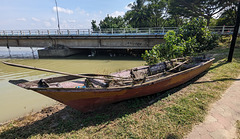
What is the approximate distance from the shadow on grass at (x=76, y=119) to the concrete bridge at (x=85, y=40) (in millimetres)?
13159

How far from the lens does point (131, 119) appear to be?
335cm

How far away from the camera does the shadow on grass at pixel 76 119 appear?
3244 mm

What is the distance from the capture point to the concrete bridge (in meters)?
16.6

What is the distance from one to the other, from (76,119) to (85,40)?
1655 cm

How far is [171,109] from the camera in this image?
140 inches

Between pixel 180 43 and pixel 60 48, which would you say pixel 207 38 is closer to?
pixel 180 43

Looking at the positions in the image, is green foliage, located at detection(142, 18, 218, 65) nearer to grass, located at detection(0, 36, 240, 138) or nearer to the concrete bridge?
grass, located at detection(0, 36, 240, 138)

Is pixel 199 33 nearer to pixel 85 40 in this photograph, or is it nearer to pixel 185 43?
pixel 185 43

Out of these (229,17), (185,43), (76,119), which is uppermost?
(229,17)

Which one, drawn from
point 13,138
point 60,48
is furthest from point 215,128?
point 60,48

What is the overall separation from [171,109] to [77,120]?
8.72 feet

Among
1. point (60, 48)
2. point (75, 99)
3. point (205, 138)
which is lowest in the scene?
point (205, 138)

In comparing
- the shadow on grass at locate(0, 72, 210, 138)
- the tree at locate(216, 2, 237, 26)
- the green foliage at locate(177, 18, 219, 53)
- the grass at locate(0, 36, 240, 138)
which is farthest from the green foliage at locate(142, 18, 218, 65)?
the tree at locate(216, 2, 237, 26)

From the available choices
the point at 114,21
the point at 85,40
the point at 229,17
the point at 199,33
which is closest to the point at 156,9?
the point at 114,21
